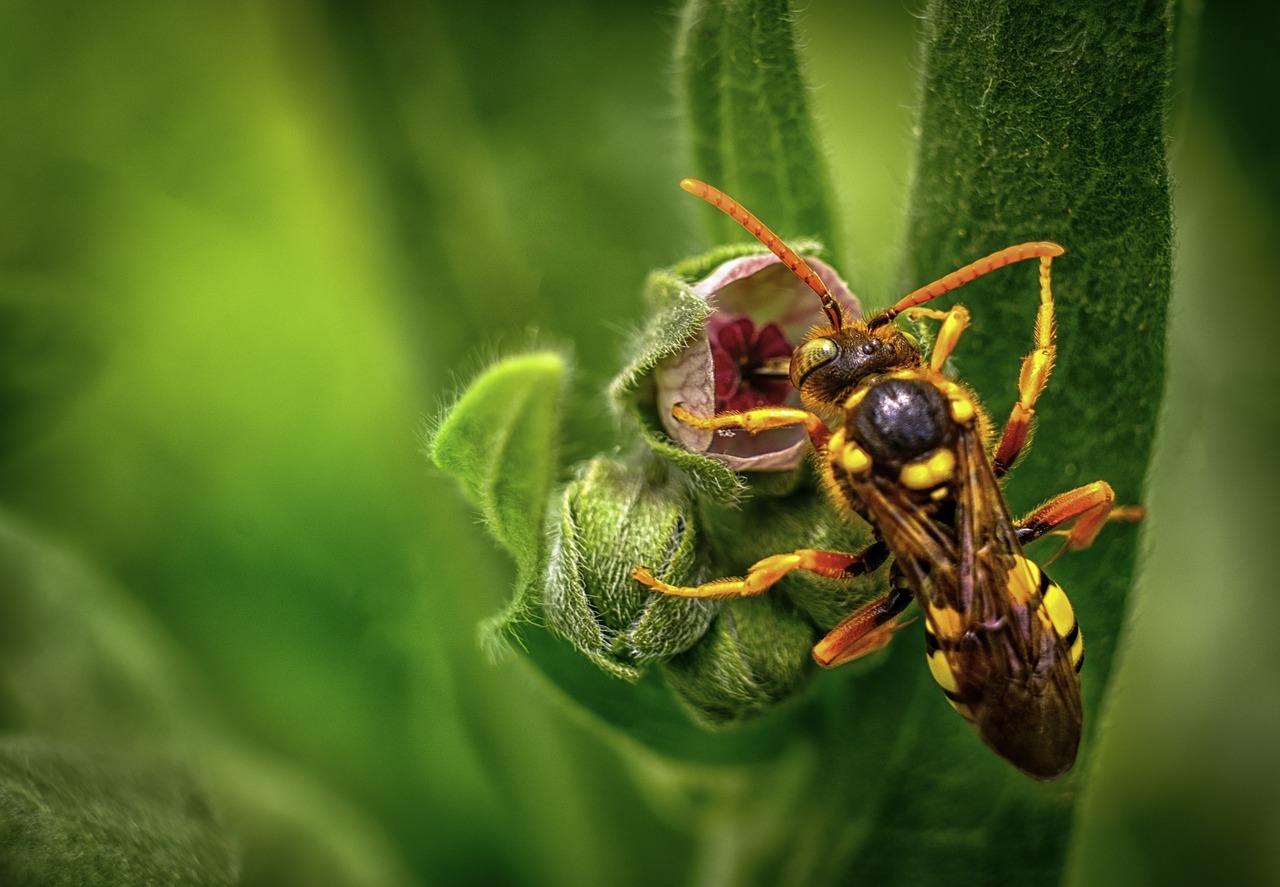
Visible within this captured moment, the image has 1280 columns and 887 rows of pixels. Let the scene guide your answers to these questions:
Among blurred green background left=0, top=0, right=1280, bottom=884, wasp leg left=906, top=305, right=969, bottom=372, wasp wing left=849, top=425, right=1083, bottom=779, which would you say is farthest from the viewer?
blurred green background left=0, top=0, right=1280, bottom=884

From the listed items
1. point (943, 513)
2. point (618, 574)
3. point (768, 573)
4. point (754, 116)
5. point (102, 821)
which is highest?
point (754, 116)

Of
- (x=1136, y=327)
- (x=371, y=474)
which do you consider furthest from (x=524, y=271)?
(x=1136, y=327)

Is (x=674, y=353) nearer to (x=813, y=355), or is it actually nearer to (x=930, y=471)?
(x=813, y=355)

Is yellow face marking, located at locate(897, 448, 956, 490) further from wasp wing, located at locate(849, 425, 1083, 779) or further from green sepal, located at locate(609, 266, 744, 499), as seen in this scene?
green sepal, located at locate(609, 266, 744, 499)

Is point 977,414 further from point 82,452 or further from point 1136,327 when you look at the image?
point 82,452

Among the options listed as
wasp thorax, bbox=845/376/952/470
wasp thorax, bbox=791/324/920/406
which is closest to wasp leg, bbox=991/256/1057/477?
wasp thorax, bbox=845/376/952/470

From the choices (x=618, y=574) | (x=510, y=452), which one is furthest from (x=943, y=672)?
(x=510, y=452)

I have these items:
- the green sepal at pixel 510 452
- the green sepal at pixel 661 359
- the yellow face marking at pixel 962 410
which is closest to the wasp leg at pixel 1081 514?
the yellow face marking at pixel 962 410
